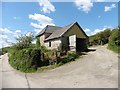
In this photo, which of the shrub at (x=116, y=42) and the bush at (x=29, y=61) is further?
the shrub at (x=116, y=42)

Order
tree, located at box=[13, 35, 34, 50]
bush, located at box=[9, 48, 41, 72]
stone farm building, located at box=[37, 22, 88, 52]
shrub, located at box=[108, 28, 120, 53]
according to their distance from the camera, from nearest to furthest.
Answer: bush, located at box=[9, 48, 41, 72], shrub, located at box=[108, 28, 120, 53], stone farm building, located at box=[37, 22, 88, 52], tree, located at box=[13, 35, 34, 50]

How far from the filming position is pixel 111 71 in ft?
55.4

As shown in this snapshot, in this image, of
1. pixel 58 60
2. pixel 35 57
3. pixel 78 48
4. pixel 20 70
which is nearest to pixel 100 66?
pixel 58 60

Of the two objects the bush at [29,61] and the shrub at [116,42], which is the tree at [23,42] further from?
the shrub at [116,42]

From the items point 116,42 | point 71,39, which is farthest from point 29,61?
point 116,42

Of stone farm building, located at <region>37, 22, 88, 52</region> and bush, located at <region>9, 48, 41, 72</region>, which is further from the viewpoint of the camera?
stone farm building, located at <region>37, 22, 88, 52</region>

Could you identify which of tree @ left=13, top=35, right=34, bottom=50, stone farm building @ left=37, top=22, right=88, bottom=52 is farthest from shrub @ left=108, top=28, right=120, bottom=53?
tree @ left=13, top=35, right=34, bottom=50

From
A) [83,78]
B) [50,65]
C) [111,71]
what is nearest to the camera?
[83,78]

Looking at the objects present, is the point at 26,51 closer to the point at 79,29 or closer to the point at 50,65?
the point at 50,65

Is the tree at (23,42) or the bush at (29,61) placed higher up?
the tree at (23,42)

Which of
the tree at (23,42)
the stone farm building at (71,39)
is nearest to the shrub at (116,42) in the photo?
the stone farm building at (71,39)

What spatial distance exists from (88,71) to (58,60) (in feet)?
20.7

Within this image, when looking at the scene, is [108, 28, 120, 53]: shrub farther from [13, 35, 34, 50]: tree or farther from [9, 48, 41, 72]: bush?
[13, 35, 34, 50]: tree

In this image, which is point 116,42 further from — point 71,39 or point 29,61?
point 29,61
